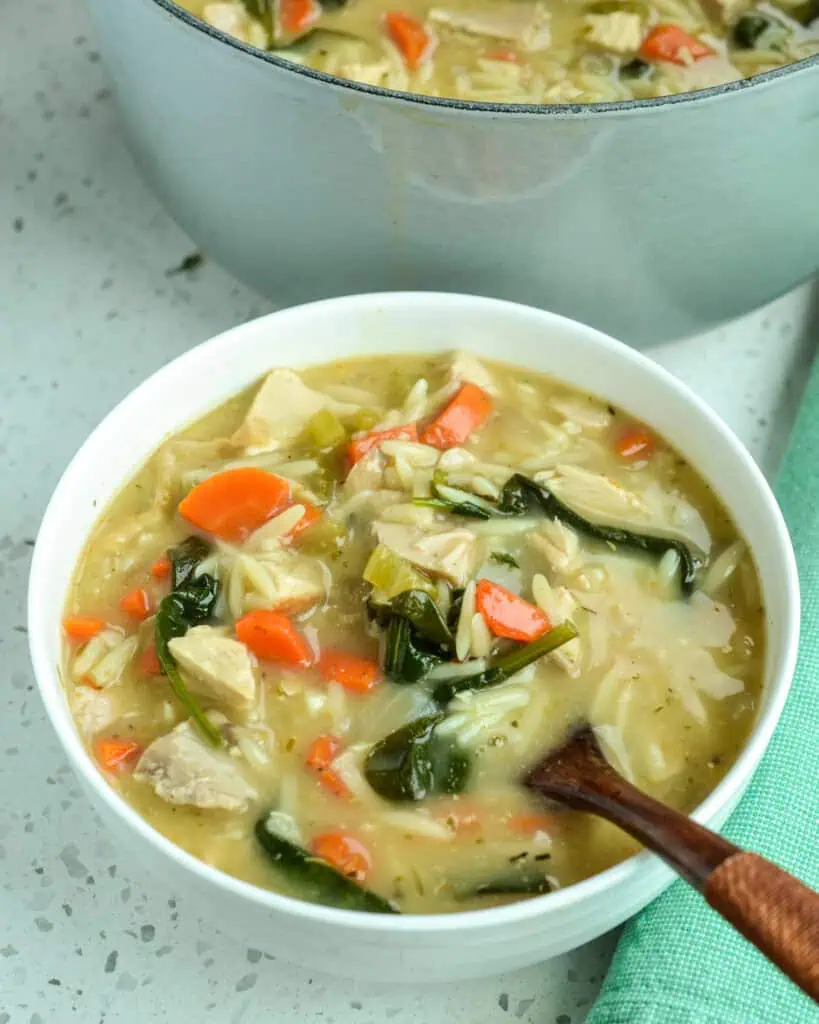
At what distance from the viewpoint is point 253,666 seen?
2.10 meters

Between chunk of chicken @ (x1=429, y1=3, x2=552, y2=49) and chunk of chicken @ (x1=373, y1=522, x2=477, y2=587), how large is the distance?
3.75ft

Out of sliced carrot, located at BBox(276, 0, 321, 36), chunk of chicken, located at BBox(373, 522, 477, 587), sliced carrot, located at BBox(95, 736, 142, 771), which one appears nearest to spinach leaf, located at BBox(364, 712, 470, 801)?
chunk of chicken, located at BBox(373, 522, 477, 587)

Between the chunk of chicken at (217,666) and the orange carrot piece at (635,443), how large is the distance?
2.56ft

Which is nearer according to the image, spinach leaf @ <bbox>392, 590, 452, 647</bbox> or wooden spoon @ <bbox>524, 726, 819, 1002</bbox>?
wooden spoon @ <bbox>524, 726, 819, 1002</bbox>

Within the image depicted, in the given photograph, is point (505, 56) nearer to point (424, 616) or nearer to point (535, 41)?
point (535, 41)

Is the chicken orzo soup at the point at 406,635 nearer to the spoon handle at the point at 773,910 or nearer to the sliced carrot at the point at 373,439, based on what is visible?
the sliced carrot at the point at 373,439

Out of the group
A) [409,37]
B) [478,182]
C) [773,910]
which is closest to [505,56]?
[409,37]

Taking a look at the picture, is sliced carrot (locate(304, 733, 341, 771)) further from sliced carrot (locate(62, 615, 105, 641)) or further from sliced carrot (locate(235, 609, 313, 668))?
sliced carrot (locate(62, 615, 105, 641))

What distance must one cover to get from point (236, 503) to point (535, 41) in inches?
47.4

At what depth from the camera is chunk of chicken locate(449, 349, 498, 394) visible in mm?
2453

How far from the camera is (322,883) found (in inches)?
74.6

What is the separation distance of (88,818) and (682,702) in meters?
1.01

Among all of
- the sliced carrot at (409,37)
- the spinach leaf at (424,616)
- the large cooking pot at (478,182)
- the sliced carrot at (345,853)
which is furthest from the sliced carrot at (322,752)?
the sliced carrot at (409,37)

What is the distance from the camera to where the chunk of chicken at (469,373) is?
8.05 feet
